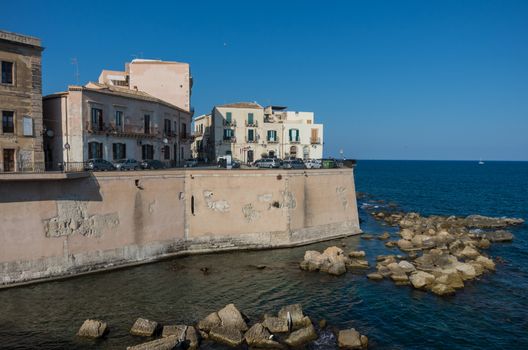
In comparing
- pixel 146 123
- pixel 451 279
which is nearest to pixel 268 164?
pixel 146 123

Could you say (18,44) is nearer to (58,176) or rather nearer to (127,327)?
(58,176)

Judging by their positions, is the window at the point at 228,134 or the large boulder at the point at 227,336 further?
the window at the point at 228,134

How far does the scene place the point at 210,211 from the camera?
2908 centimetres

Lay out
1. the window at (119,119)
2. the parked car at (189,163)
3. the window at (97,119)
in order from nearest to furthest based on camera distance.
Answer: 1. the window at (97,119)
2. the window at (119,119)
3. the parked car at (189,163)

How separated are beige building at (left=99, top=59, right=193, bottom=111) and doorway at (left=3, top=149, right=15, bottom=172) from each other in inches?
763

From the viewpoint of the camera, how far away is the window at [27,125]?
25598mm

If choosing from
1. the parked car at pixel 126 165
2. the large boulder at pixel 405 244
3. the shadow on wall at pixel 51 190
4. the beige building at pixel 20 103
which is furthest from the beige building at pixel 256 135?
the shadow on wall at pixel 51 190

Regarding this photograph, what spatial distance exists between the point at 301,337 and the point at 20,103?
74.4 ft

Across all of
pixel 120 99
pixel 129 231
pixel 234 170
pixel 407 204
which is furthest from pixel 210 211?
pixel 407 204

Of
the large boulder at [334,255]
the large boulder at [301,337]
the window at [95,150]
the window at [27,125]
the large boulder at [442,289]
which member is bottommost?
the large boulder at [301,337]

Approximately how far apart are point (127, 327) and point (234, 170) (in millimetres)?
14847

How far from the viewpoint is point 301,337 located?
16234mm

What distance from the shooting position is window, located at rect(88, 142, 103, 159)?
99.7 feet

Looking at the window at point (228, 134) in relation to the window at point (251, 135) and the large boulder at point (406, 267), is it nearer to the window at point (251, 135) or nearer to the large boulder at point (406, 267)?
the window at point (251, 135)
